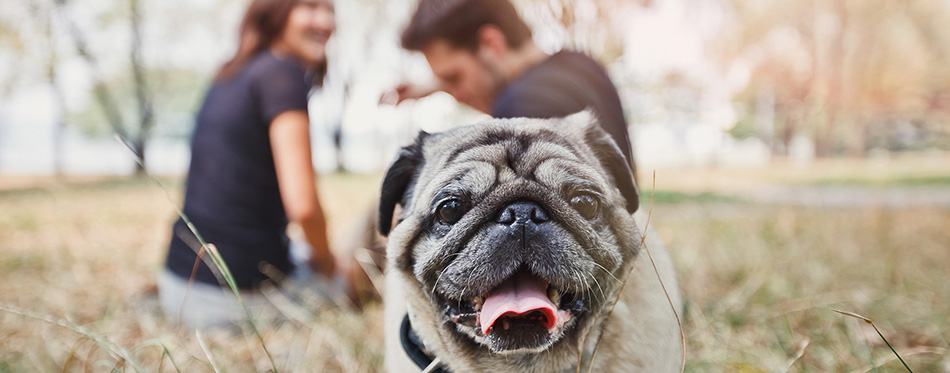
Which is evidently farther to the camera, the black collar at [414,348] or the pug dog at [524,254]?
the black collar at [414,348]

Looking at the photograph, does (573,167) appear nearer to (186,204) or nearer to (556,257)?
(556,257)

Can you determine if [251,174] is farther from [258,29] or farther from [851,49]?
[851,49]

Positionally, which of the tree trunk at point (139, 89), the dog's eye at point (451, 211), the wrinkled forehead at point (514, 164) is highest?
the wrinkled forehead at point (514, 164)

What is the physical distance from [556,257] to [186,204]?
9.64 feet

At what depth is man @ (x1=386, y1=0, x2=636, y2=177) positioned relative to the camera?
2.02m

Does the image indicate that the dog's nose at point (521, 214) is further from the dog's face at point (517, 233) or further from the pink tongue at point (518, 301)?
the pink tongue at point (518, 301)

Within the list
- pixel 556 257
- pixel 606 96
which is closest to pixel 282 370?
pixel 556 257

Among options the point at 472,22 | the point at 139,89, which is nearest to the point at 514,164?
the point at 472,22

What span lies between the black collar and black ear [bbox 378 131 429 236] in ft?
1.06

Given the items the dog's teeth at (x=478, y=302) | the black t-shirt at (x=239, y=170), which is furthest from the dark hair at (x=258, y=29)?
the dog's teeth at (x=478, y=302)

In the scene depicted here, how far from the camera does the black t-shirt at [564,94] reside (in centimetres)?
172

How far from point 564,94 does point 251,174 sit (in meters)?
2.21

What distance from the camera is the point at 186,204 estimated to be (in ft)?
10.8

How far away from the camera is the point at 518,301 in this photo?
50.2 inches
